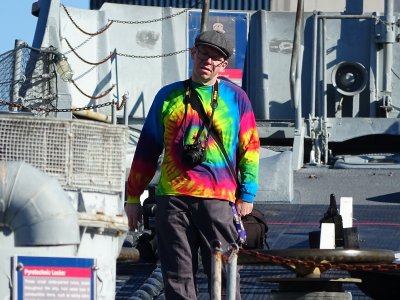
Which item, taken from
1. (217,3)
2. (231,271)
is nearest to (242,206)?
(231,271)

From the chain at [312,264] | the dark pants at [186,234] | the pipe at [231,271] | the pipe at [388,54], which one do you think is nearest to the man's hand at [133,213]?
the dark pants at [186,234]

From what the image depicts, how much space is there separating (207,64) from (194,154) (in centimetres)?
53

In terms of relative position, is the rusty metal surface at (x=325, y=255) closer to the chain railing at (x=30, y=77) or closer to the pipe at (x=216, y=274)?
the pipe at (x=216, y=274)

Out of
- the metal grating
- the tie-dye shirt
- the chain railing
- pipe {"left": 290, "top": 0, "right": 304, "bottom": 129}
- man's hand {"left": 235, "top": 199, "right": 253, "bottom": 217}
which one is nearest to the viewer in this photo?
the metal grating

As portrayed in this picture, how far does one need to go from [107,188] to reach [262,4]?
20.4 meters

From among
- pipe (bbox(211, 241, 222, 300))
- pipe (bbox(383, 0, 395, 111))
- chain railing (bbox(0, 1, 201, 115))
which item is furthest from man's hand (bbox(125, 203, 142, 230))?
pipe (bbox(383, 0, 395, 111))

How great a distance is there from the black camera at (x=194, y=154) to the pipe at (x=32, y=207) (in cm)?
135

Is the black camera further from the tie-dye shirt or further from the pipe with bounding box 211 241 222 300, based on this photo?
the pipe with bounding box 211 241 222 300

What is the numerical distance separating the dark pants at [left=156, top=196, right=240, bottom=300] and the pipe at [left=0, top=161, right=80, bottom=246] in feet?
4.56

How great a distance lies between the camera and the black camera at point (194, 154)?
690 cm

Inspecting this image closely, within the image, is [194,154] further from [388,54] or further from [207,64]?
[388,54]

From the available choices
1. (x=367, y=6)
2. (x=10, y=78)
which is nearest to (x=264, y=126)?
(x=10, y=78)

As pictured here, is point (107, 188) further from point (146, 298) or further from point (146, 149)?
point (146, 298)

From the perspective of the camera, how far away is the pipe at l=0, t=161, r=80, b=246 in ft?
18.3
